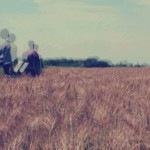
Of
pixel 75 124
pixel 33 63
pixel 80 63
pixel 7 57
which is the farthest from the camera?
pixel 80 63

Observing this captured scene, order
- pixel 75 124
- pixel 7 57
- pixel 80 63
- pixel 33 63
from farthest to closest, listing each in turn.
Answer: pixel 80 63 → pixel 7 57 → pixel 33 63 → pixel 75 124

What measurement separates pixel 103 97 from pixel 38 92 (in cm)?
102

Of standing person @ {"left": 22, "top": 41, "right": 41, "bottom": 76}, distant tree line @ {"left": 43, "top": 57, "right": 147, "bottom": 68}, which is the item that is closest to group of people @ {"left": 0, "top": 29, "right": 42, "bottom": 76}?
standing person @ {"left": 22, "top": 41, "right": 41, "bottom": 76}

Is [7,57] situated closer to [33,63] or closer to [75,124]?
[33,63]

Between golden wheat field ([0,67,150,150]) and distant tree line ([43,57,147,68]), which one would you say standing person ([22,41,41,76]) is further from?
distant tree line ([43,57,147,68])

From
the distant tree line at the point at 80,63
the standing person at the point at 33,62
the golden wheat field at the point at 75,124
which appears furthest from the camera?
the distant tree line at the point at 80,63

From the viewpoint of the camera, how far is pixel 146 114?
12.0ft

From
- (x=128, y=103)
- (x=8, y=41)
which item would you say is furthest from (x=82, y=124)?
(x=8, y=41)

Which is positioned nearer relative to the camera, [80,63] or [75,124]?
[75,124]

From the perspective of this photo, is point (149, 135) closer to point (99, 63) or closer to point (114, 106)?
point (114, 106)

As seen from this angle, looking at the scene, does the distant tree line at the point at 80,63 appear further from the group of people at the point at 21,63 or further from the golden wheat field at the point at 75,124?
the golden wheat field at the point at 75,124

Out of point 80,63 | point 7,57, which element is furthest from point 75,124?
point 80,63

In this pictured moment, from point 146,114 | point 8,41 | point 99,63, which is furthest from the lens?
point 99,63

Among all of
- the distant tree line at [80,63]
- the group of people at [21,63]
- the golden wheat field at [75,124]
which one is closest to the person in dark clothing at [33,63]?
the group of people at [21,63]
